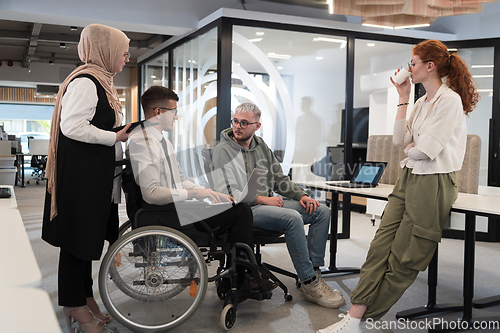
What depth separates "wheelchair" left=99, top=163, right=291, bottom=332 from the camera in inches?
80.0

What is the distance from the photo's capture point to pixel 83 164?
6.41 feet

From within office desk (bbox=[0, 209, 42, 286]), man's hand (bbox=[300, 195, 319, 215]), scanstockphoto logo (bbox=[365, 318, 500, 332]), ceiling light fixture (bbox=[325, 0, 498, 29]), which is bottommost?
scanstockphoto logo (bbox=[365, 318, 500, 332])

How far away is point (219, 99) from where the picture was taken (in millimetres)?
4402

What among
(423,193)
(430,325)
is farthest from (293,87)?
(430,325)

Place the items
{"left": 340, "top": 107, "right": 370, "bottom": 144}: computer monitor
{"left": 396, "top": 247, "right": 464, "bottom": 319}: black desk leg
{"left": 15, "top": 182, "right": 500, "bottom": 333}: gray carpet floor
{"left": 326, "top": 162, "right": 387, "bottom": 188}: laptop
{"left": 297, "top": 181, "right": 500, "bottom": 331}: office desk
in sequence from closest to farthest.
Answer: {"left": 297, "top": 181, "right": 500, "bottom": 331}: office desk
{"left": 15, "top": 182, "right": 500, "bottom": 333}: gray carpet floor
{"left": 396, "top": 247, "right": 464, "bottom": 319}: black desk leg
{"left": 326, "top": 162, "right": 387, "bottom": 188}: laptop
{"left": 340, "top": 107, "right": 370, "bottom": 144}: computer monitor

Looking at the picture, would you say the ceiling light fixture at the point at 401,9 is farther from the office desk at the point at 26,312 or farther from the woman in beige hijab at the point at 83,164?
the office desk at the point at 26,312

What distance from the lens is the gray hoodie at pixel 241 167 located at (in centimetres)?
253

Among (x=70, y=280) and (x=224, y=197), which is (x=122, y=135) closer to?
(x=224, y=197)

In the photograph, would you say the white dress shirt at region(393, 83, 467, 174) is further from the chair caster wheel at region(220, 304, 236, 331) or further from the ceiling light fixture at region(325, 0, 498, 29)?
the ceiling light fixture at region(325, 0, 498, 29)

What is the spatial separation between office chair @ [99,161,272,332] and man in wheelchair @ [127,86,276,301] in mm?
13

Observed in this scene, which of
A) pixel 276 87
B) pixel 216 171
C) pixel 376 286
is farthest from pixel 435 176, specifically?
pixel 276 87

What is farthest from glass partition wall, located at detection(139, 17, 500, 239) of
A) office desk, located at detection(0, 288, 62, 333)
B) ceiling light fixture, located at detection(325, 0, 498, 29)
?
office desk, located at detection(0, 288, 62, 333)

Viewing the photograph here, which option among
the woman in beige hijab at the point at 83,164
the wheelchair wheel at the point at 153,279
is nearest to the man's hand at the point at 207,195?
the wheelchair wheel at the point at 153,279

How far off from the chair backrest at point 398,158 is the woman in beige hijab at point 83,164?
2153 mm
